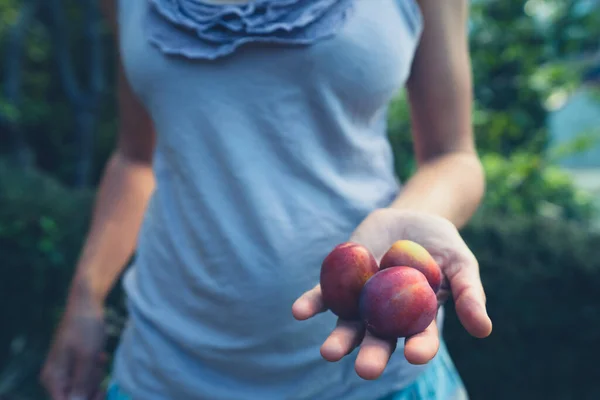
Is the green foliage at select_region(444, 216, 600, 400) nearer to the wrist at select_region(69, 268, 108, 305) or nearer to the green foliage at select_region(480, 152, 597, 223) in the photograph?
the green foliage at select_region(480, 152, 597, 223)

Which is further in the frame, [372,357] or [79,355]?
[79,355]

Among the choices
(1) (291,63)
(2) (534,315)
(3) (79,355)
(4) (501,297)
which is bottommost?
(2) (534,315)

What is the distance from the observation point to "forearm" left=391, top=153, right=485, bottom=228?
1.30 m

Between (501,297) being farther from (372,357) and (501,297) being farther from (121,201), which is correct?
(372,357)

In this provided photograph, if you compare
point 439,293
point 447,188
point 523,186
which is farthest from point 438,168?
point 523,186

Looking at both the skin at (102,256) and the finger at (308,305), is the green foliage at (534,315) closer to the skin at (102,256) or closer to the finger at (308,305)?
the skin at (102,256)

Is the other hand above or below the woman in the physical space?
below

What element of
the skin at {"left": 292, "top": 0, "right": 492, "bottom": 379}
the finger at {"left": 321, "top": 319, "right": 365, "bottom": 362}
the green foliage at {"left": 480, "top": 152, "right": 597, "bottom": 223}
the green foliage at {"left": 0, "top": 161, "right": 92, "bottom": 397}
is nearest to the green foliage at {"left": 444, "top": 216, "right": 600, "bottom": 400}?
the green foliage at {"left": 480, "top": 152, "right": 597, "bottom": 223}

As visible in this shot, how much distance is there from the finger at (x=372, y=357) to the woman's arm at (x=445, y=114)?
0.37 metres

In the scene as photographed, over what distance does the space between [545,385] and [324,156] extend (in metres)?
2.98

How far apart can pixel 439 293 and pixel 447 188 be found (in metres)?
0.26

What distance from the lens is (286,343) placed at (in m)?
1.23

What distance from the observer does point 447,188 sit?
1.34 meters

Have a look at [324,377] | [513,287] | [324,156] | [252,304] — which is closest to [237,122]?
[324,156]
